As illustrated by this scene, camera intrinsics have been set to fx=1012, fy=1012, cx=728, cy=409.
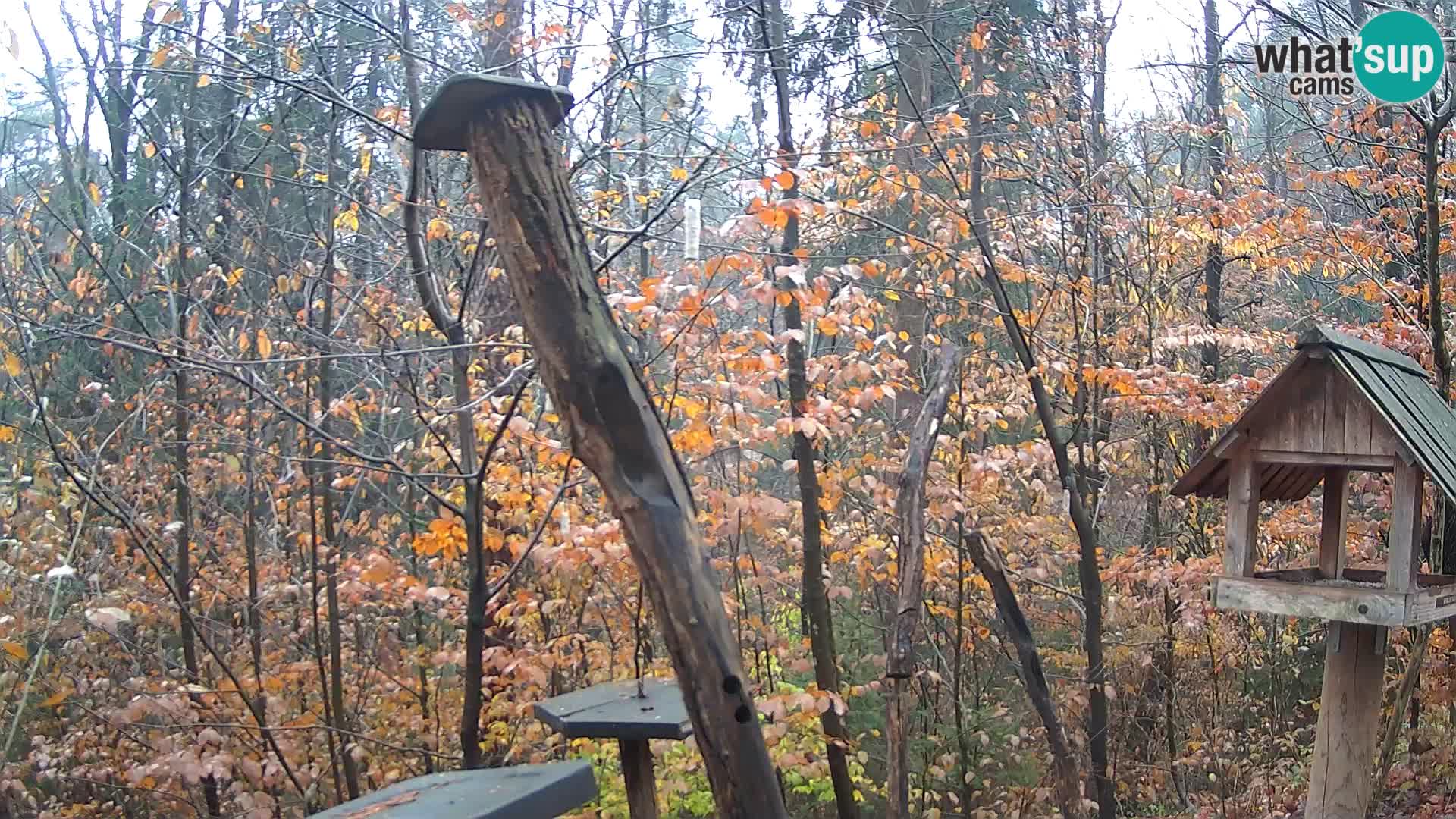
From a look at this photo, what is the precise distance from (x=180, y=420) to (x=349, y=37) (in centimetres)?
392

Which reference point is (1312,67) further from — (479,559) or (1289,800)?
(479,559)

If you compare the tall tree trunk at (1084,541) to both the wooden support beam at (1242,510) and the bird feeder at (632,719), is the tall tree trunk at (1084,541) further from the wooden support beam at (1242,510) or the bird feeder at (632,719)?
the bird feeder at (632,719)

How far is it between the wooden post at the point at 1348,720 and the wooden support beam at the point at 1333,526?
0.24m

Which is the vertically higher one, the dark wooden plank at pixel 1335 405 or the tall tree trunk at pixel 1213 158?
the tall tree trunk at pixel 1213 158

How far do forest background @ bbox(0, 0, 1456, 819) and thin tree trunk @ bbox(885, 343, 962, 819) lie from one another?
13 centimetres

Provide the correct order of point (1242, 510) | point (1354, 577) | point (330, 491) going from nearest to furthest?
point (1242, 510) → point (1354, 577) → point (330, 491)

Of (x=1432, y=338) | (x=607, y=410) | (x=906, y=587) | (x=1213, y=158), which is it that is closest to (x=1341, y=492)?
(x=1432, y=338)

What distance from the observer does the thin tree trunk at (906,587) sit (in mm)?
4262

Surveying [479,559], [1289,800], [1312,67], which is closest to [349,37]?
[479,559]

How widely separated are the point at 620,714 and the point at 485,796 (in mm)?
974

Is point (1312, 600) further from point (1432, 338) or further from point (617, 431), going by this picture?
point (617, 431)

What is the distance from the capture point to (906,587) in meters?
4.31

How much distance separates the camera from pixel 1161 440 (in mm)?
7594

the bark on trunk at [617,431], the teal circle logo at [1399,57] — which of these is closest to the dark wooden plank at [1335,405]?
the bark on trunk at [617,431]
